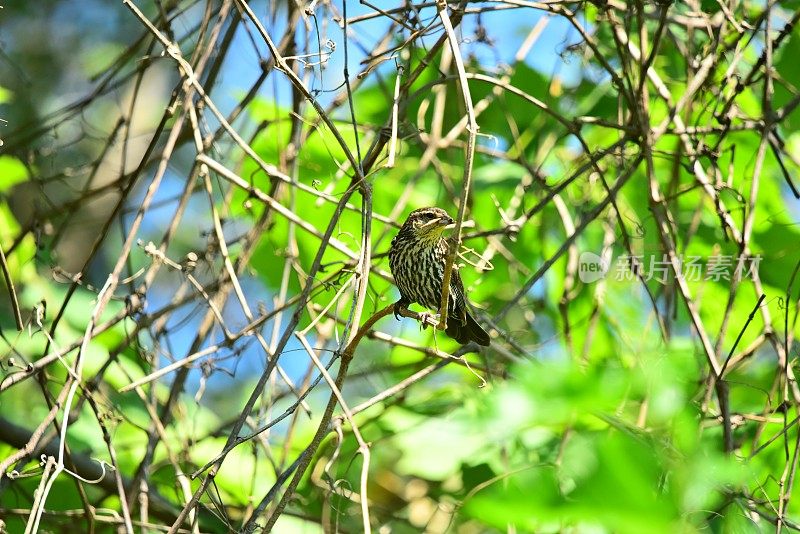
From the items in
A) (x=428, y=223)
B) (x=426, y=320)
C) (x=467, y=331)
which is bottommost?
(x=467, y=331)

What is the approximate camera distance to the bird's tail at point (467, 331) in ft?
12.3

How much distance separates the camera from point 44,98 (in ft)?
23.2

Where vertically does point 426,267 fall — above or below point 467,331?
above

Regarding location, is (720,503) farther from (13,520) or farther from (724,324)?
(13,520)

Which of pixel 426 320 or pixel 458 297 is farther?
pixel 458 297

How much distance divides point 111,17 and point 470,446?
16.6 feet

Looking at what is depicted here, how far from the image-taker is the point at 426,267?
3.98 metres

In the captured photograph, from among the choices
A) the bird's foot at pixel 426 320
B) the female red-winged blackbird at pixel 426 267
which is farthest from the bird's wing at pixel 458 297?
the bird's foot at pixel 426 320

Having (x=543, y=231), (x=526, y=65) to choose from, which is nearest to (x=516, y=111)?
(x=526, y=65)

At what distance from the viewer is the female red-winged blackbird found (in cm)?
384

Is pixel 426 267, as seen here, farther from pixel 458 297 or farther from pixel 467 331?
pixel 467 331

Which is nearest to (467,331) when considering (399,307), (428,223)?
(428,223)

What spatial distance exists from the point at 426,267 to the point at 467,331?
1.17 feet

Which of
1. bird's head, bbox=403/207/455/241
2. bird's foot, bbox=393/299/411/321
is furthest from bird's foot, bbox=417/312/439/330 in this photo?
bird's head, bbox=403/207/455/241
